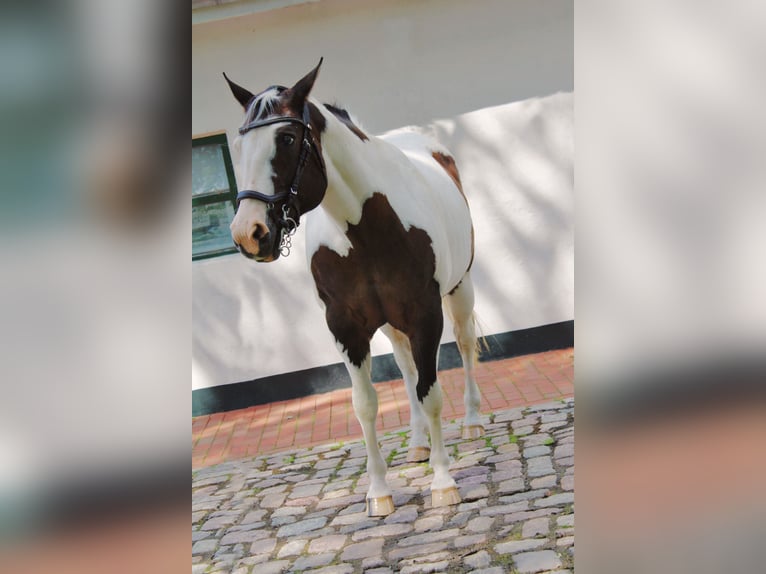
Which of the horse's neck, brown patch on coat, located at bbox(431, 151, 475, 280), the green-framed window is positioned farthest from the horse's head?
the green-framed window

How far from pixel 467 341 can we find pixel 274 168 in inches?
87.1

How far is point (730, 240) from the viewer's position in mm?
573

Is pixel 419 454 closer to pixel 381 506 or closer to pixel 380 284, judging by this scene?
pixel 381 506

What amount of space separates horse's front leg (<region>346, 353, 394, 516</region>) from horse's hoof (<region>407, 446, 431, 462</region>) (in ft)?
2.15

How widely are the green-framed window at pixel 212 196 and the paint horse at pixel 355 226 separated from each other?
2.69 meters

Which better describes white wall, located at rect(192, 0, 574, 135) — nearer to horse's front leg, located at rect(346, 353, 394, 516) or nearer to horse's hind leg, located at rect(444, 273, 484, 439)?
horse's hind leg, located at rect(444, 273, 484, 439)

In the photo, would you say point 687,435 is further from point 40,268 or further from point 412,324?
point 412,324

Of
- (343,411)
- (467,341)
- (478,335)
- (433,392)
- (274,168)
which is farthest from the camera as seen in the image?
(478,335)

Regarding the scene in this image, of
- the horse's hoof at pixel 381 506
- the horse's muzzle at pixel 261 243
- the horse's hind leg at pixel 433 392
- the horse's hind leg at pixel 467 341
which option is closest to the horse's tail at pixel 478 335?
the horse's hind leg at pixel 467 341

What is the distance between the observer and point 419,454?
14.1ft

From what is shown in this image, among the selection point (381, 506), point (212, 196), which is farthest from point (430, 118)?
point (381, 506)

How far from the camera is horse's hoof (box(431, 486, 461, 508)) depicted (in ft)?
11.5

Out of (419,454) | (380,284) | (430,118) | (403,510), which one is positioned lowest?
(403,510)

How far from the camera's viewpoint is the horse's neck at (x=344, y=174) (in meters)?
3.22
